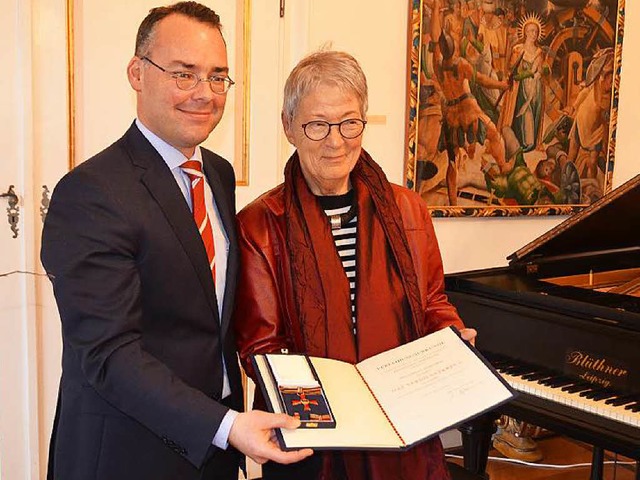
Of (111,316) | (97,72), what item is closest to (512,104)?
(97,72)

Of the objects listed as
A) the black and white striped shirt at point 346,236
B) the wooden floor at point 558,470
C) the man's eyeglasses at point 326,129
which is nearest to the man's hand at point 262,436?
the black and white striped shirt at point 346,236

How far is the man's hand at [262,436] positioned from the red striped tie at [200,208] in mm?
363

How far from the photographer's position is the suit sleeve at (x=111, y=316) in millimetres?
1584

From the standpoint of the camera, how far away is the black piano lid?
2.85 m

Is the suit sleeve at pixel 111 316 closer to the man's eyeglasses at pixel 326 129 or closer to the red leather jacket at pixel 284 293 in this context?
the red leather jacket at pixel 284 293

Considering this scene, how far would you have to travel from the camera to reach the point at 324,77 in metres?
1.93

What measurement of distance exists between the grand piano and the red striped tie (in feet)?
4.29

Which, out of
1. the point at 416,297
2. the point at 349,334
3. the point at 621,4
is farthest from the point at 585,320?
the point at 621,4

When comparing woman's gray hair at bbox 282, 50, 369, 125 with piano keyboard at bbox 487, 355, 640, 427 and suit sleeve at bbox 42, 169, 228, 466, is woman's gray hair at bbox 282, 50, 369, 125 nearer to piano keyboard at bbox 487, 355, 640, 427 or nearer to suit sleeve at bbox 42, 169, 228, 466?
suit sleeve at bbox 42, 169, 228, 466

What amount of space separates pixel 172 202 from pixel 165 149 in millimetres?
147

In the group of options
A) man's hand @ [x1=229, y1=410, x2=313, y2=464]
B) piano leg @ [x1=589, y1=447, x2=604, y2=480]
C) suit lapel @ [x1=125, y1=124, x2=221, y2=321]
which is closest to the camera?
man's hand @ [x1=229, y1=410, x2=313, y2=464]

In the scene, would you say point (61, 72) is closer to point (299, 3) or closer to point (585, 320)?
point (299, 3)

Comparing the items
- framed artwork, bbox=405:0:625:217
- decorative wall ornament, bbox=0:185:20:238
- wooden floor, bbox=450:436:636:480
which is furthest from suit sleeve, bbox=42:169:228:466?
wooden floor, bbox=450:436:636:480

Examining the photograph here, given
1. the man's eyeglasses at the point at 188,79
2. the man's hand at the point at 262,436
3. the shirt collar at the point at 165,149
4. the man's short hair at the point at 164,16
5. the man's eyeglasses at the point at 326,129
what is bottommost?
the man's hand at the point at 262,436
